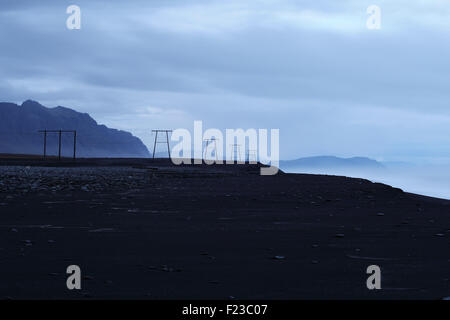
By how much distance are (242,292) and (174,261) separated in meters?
2.13

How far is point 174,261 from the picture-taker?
342 inches

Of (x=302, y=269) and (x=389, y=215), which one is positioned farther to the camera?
(x=389, y=215)

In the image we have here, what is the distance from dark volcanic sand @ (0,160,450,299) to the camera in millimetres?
6926

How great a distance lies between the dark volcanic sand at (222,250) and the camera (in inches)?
273

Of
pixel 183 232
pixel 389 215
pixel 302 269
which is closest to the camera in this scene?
pixel 302 269

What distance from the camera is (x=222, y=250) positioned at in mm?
9695
